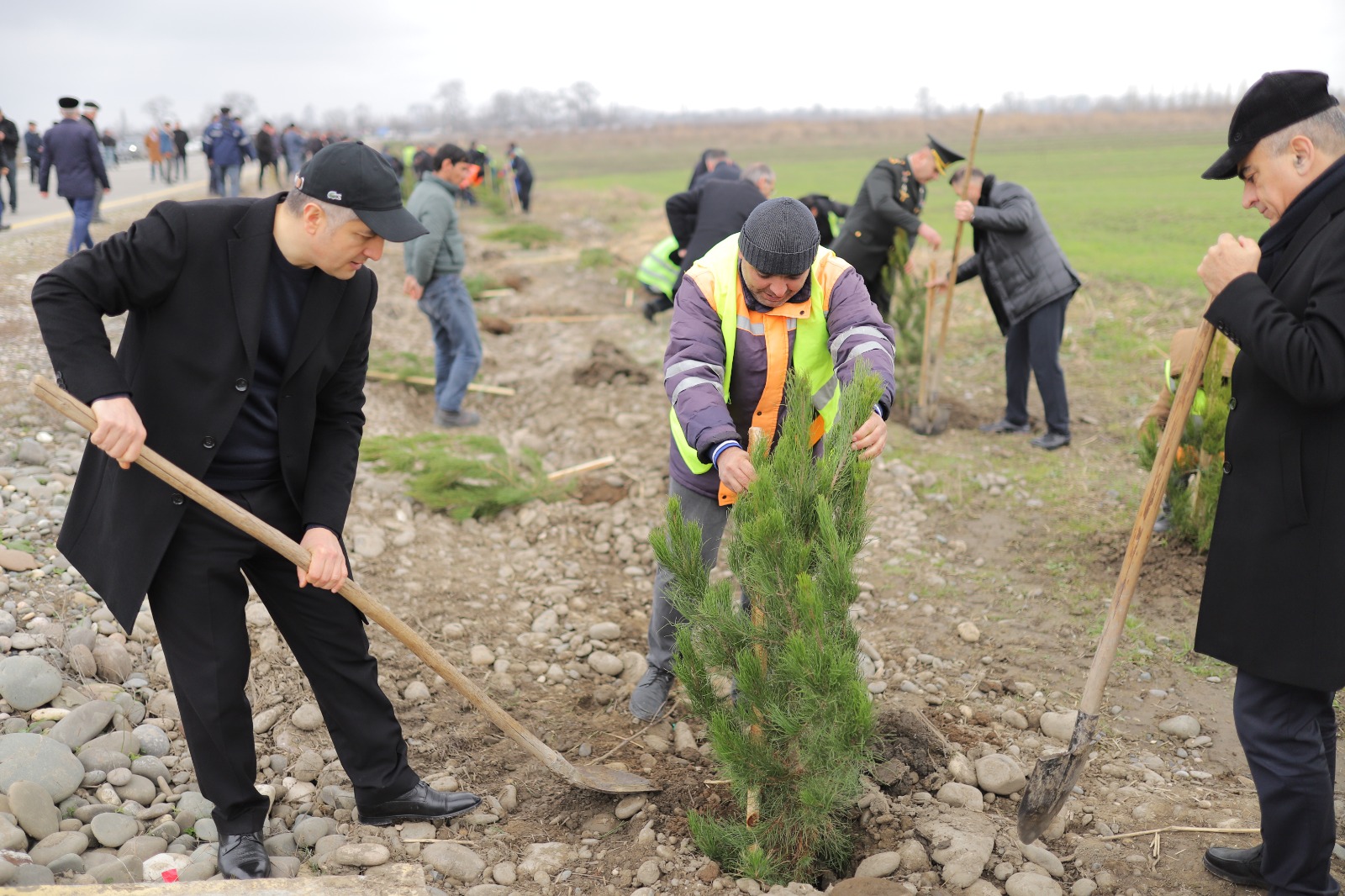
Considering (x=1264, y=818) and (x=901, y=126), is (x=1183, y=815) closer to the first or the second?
(x=1264, y=818)

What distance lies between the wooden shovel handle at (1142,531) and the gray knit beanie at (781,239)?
112 centimetres

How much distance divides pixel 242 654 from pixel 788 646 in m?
1.59

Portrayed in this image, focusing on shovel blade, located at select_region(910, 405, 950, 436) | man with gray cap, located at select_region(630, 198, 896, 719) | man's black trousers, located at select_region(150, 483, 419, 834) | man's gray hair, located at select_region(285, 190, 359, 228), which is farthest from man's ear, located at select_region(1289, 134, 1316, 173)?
shovel blade, located at select_region(910, 405, 950, 436)

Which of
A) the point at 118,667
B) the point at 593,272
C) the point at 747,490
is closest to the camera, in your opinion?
the point at 747,490

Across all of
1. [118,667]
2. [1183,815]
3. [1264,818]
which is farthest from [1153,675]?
[118,667]

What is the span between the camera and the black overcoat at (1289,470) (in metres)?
2.32

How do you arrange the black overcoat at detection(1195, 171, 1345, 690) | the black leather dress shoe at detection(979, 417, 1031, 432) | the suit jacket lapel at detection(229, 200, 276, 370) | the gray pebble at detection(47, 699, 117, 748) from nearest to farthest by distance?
the black overcoat at detection(1195, 171, 1345, 690) < the suit jacket lapel at detection(229, 200, 276, 370) < the gray pebble at detection(47, 699, 117, 748) < the black leather dress shoe at detection(979, 417, 1031, 432)

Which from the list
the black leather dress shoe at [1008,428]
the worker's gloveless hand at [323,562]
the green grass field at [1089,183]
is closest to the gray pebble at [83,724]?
the worker's gloveless hand at [323,562]

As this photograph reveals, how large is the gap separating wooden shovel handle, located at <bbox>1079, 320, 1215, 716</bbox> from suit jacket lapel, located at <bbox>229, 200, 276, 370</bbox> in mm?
2512

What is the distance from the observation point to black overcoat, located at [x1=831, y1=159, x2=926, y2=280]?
7.29 meters

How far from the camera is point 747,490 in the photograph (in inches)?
112

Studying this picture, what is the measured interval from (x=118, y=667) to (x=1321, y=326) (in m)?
4.19

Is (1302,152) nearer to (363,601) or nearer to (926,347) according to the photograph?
(363,601)

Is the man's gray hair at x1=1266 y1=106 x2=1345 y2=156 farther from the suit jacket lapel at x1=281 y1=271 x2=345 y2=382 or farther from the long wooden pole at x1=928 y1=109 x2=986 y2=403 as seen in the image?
the long wooden pole at x1=928 y1=109 x2=986 y2=403
